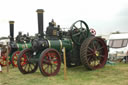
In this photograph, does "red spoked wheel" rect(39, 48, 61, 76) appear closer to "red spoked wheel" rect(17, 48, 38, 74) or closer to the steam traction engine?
the steam traction engine

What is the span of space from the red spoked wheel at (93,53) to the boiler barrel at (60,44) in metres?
0.59

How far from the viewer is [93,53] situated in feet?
25.1

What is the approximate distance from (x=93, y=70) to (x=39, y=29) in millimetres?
2665

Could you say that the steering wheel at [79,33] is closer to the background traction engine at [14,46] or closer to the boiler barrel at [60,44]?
the boiler barrel at [60,44]

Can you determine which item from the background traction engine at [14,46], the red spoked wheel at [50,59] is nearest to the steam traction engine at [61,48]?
the red spoked wheel at [50,59]

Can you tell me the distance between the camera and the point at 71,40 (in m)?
7.72

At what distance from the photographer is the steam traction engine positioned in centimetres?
668

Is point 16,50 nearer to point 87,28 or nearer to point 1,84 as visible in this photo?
point 87,28

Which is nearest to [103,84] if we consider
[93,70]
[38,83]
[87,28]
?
[38,83]

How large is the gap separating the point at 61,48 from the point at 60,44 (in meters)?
0.18

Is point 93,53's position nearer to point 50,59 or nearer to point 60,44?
point 60,44

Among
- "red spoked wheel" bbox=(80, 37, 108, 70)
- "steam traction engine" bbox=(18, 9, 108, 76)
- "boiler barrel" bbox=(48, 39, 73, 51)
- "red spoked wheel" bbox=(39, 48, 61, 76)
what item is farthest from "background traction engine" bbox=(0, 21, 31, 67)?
"red spoked wheel" bbox=(80, 37, 108, 70)

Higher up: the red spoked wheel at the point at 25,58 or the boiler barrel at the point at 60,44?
the boiler barrel at the point at 60,44

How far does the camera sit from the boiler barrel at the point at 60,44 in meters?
7.03
